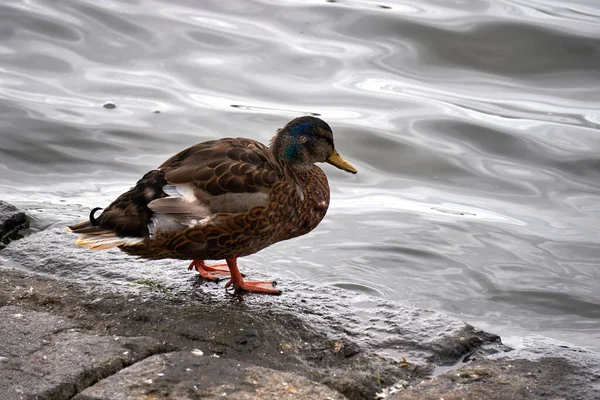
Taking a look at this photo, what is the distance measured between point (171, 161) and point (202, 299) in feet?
2.42

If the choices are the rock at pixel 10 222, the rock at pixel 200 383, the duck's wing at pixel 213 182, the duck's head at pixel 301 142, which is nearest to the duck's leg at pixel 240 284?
the duck's wing at pixel 213 182

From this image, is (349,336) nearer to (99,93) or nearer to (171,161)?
(171,161)

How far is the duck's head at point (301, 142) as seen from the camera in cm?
471

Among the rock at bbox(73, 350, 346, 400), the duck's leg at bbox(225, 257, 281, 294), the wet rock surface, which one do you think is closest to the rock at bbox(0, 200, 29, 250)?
the wet rock surface

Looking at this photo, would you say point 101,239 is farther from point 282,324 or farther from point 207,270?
point 282,324

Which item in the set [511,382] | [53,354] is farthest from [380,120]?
[53,354]

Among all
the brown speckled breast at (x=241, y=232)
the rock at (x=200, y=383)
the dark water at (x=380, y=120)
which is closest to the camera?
the rock at (x=200, y=383)

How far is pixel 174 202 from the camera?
4.10 metres

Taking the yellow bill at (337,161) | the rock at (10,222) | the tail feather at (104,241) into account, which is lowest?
the rock at (10,222)

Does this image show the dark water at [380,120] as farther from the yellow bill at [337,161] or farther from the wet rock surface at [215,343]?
the wet rock surface at [215,343]

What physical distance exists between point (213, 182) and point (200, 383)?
4.44ft

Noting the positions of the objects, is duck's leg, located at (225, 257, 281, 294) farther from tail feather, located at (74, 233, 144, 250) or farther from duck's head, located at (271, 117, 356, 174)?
duck's head, located at (271, 117, 356, 174)

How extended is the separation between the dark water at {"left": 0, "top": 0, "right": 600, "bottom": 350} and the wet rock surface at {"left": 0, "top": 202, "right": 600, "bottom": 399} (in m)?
1.32

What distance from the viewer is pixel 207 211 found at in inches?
164
